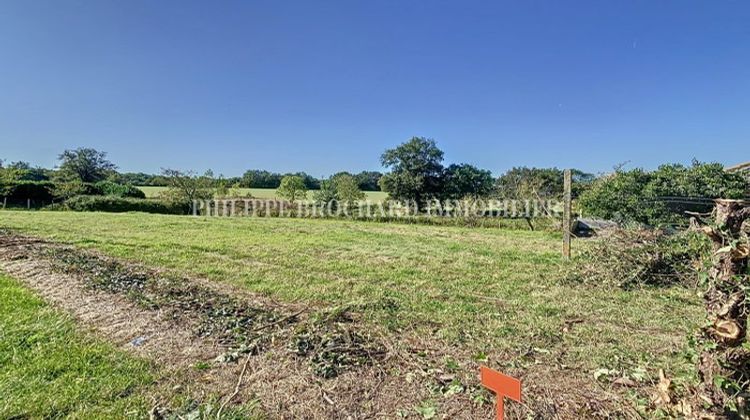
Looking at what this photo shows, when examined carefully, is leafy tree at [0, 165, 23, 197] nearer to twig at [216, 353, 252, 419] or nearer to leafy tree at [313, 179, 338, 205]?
leafy tree at [313, 179, 338, 205]

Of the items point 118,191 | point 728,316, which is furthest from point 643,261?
point 118,191

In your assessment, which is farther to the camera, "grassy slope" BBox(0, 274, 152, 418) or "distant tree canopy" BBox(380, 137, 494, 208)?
"distant tree canopy" BBox(380, 137, 494, 208)

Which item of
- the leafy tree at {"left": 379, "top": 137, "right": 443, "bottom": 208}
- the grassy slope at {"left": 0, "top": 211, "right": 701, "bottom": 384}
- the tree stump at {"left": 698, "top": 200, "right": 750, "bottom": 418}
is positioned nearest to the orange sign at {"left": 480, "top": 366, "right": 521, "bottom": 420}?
the tree stump at {"left": 698, "top": 200, "right": 750, "bottom": 418}

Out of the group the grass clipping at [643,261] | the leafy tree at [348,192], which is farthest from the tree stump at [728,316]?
the leafy tree at [348,192]

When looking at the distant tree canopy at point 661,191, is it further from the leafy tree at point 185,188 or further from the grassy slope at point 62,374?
the leafy tree at point 185,188

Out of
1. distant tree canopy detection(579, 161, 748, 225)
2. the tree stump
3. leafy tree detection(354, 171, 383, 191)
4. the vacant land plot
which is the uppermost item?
leafy tree detection(354, 171, 383, 191)

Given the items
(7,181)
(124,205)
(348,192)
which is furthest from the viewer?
(124,205)

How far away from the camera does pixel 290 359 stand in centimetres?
232

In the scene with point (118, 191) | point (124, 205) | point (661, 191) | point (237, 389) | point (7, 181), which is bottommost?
point (237, 389)

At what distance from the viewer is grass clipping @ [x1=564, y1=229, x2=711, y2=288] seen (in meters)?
4.16

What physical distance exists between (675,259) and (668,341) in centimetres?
223

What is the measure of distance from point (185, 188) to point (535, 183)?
19.5 m

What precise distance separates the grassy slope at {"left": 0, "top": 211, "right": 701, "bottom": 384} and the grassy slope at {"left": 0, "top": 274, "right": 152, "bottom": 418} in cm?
167

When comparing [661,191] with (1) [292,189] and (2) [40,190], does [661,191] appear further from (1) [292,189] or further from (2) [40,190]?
(2) [40,190]
